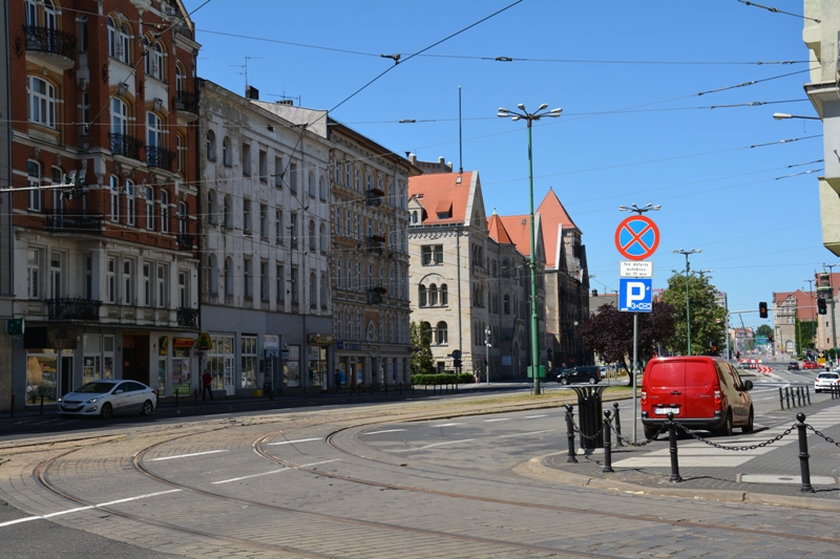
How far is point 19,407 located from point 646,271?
29.6m

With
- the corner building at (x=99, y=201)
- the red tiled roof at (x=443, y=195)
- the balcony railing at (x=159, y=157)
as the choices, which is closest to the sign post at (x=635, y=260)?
the corner building at (x=99, y=201)

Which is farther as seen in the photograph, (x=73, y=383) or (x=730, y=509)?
(x=73, y=383)

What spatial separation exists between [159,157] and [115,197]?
182 inches

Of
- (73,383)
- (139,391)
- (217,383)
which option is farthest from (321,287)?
(139,391)

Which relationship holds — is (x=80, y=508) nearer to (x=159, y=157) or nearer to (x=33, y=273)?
(x=33, y=273)

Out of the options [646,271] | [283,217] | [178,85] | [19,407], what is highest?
[178,85]

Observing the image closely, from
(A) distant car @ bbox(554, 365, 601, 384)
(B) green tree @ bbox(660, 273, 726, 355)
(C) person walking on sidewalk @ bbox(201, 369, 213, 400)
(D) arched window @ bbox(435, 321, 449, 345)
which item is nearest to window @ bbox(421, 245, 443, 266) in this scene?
(D) arched window @ bbox(435, 321, 449, 345)

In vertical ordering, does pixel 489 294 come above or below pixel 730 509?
above

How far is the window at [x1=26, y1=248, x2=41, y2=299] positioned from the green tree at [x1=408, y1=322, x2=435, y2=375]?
48.9 metres

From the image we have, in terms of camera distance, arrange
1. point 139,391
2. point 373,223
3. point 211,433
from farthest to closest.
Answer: point 373,223, point 139,391, point 211,433

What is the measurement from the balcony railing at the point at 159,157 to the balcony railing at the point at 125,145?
3.46 ft

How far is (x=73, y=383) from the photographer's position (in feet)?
146

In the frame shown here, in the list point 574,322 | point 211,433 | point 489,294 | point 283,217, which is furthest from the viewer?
point 574,322

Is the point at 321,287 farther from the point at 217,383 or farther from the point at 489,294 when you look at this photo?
the point at 489,294
